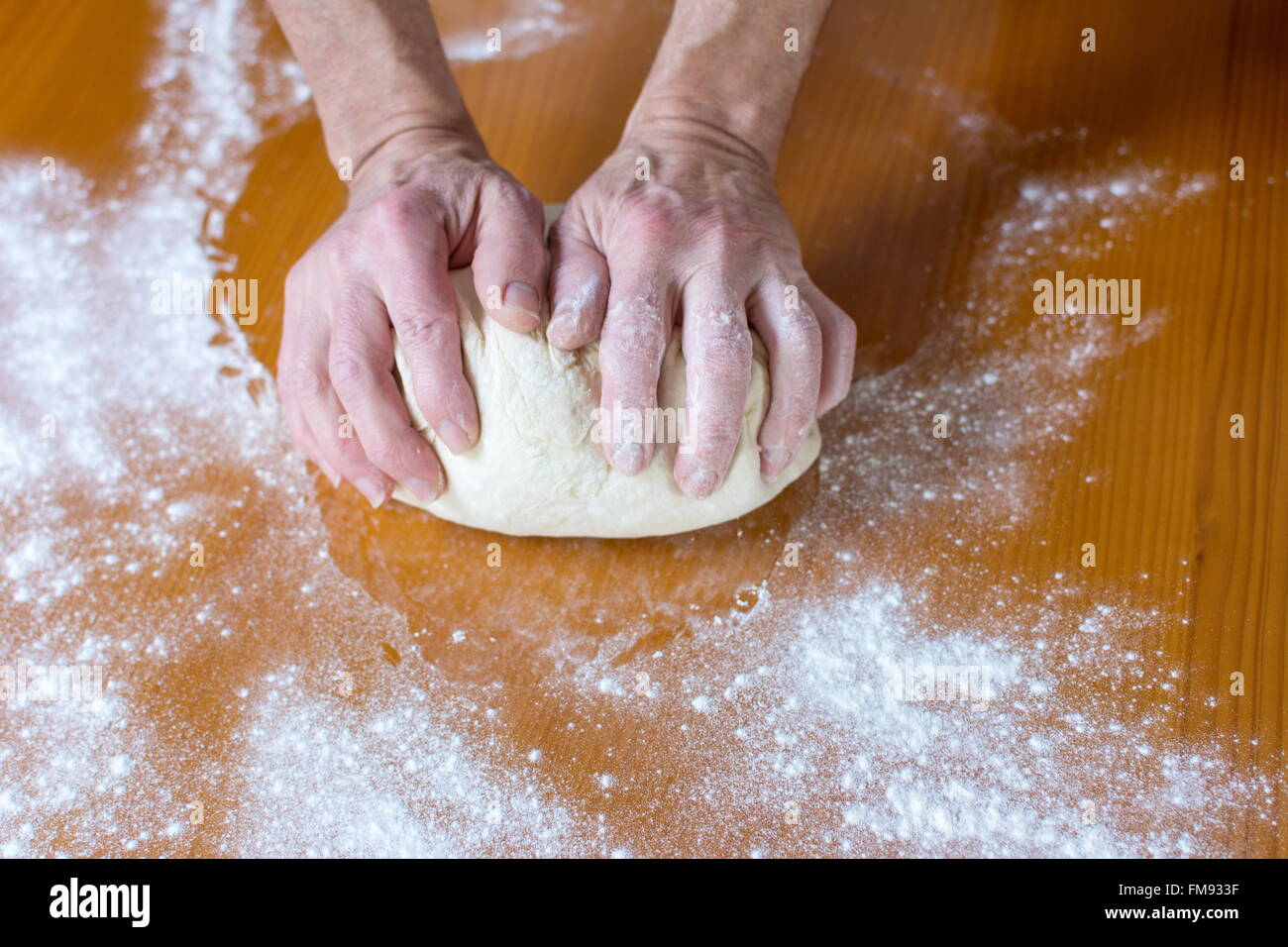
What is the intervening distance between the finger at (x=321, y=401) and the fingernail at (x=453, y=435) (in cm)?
12

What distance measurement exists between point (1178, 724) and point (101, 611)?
1.31m

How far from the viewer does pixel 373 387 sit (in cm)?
123

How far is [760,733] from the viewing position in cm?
121

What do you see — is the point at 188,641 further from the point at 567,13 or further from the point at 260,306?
the point at 567,13

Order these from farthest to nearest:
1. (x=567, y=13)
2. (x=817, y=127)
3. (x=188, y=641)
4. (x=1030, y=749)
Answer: (x=567, y=13)
(x=817, y=127)
(x=188, y=641)
(x=1030, y=749)

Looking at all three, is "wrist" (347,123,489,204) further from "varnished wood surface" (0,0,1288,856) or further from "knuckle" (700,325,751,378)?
"knuckle" (700,325,751,378)

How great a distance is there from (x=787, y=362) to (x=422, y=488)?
1.54ft

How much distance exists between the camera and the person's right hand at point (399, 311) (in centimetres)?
121

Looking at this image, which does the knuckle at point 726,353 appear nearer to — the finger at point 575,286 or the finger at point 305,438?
the finger at point 575,286

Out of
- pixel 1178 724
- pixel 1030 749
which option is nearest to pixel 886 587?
pixel 1030 749

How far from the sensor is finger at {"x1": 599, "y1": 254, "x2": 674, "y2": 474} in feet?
3.87

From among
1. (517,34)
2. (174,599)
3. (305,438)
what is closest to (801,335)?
(305,438)

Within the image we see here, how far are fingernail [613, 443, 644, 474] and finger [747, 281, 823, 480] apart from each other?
16 cm

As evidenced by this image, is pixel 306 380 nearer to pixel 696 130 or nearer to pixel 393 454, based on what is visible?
pixel 393 454
